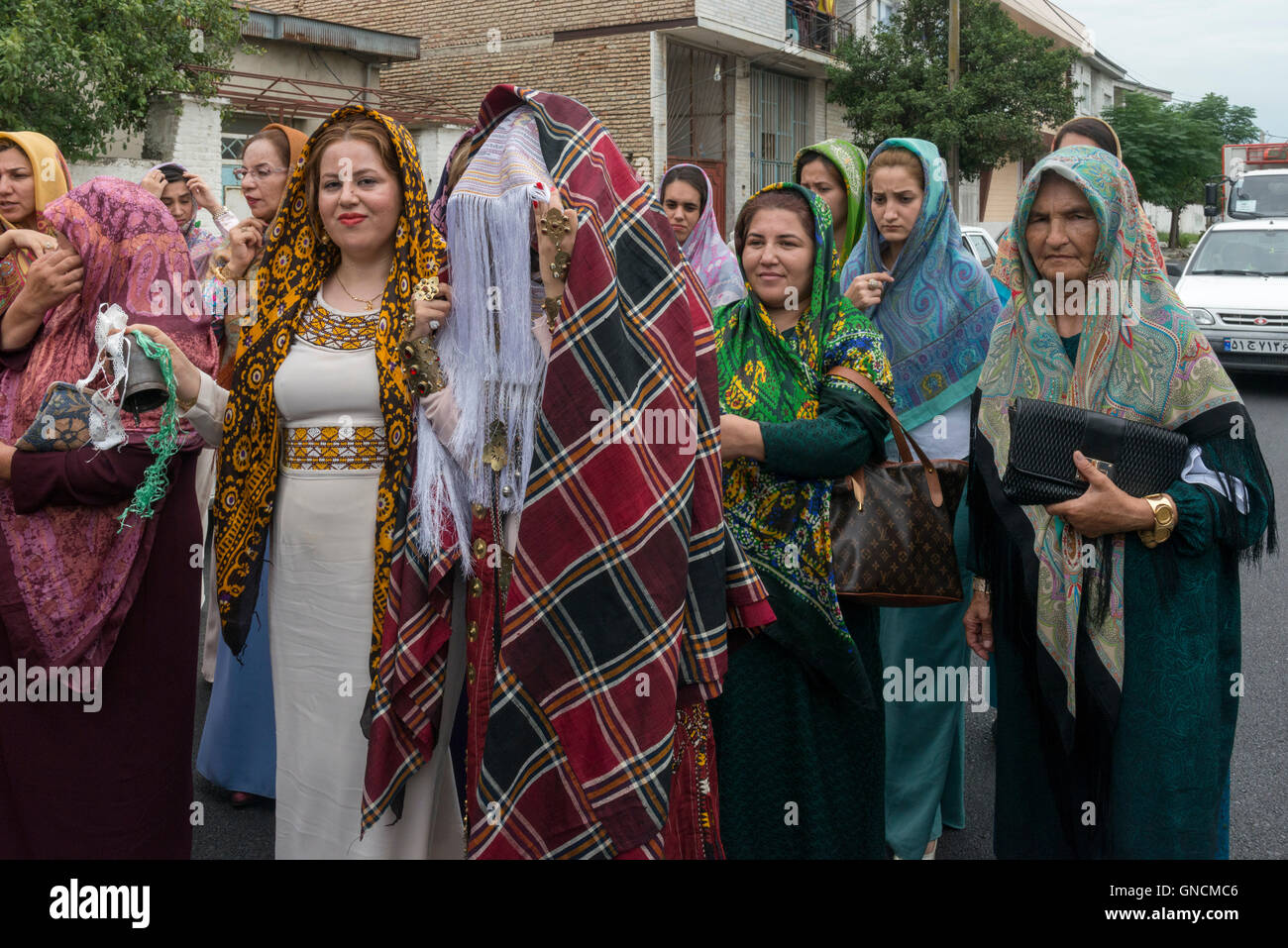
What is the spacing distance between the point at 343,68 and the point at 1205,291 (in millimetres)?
12412

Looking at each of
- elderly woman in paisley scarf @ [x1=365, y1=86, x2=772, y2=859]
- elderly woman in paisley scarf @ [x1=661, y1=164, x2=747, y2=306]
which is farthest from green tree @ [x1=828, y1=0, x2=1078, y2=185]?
elderly woman in paisley scarf @ [x1=365, y1=86, x2=772, y2=859]

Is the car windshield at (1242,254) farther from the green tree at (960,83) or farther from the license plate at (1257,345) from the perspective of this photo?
the green tree at (960,83)

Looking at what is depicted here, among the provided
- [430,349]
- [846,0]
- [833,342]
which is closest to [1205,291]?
[833,342]

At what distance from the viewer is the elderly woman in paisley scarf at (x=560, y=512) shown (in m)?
2.38

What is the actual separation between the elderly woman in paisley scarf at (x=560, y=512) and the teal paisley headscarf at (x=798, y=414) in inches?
13.7

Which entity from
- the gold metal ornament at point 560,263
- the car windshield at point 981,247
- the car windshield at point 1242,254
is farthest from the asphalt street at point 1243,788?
the car windshield at point 1242,254

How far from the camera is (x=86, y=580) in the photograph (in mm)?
3098

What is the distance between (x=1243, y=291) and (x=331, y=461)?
1260 centimetres

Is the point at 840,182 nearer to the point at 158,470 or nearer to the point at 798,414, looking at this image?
the point at 798,414

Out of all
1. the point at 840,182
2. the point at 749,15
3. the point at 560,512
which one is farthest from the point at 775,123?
the point at 560,512

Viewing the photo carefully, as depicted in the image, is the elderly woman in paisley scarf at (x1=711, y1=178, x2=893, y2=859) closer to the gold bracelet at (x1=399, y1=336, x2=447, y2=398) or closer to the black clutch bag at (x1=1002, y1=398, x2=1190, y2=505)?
the black clutch bag at (x1=1002, y1=398, x2=1190, y2=505)

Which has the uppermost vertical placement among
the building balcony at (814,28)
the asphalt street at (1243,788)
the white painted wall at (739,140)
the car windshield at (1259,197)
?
the building balcony at (814,28)
